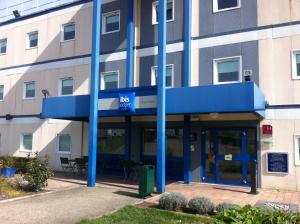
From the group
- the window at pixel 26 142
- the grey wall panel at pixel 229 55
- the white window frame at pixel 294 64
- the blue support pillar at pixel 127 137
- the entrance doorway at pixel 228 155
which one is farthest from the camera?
the window at pixel 26 142

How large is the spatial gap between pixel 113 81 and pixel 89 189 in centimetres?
652

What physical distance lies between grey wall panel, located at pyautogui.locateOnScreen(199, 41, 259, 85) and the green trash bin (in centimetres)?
515

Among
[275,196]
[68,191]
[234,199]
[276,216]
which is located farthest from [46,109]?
[276,216]

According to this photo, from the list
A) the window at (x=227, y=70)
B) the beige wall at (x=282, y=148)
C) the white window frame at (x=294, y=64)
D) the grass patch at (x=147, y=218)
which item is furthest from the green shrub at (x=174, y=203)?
the white window frame at (x=294, y=64)

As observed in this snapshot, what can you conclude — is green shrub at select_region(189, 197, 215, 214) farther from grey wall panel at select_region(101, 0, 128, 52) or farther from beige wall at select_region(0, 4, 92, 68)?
beige wall at select_region(0, 4, 92, 68)

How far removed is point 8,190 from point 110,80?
25.8 feet

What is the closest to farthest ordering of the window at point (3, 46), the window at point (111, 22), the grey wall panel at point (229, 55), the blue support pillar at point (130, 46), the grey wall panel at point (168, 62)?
the grey wall panel at point (229, 55)
the grey wall panel at point (168, 62)
the blue support pillar at point (130, 46)
the window at point (111, 22)
the window at point (3, 46)

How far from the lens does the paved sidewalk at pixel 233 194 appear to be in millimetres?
11469

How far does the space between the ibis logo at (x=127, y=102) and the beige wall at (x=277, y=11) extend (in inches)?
241

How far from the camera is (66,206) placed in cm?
1060

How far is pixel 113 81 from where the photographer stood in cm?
1820

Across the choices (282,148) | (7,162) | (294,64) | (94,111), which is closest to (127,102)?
(94,111)

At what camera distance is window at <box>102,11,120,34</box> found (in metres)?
18.5

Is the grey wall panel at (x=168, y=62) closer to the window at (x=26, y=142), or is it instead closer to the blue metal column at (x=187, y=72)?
the blue metal column at (x=187, y=72)
